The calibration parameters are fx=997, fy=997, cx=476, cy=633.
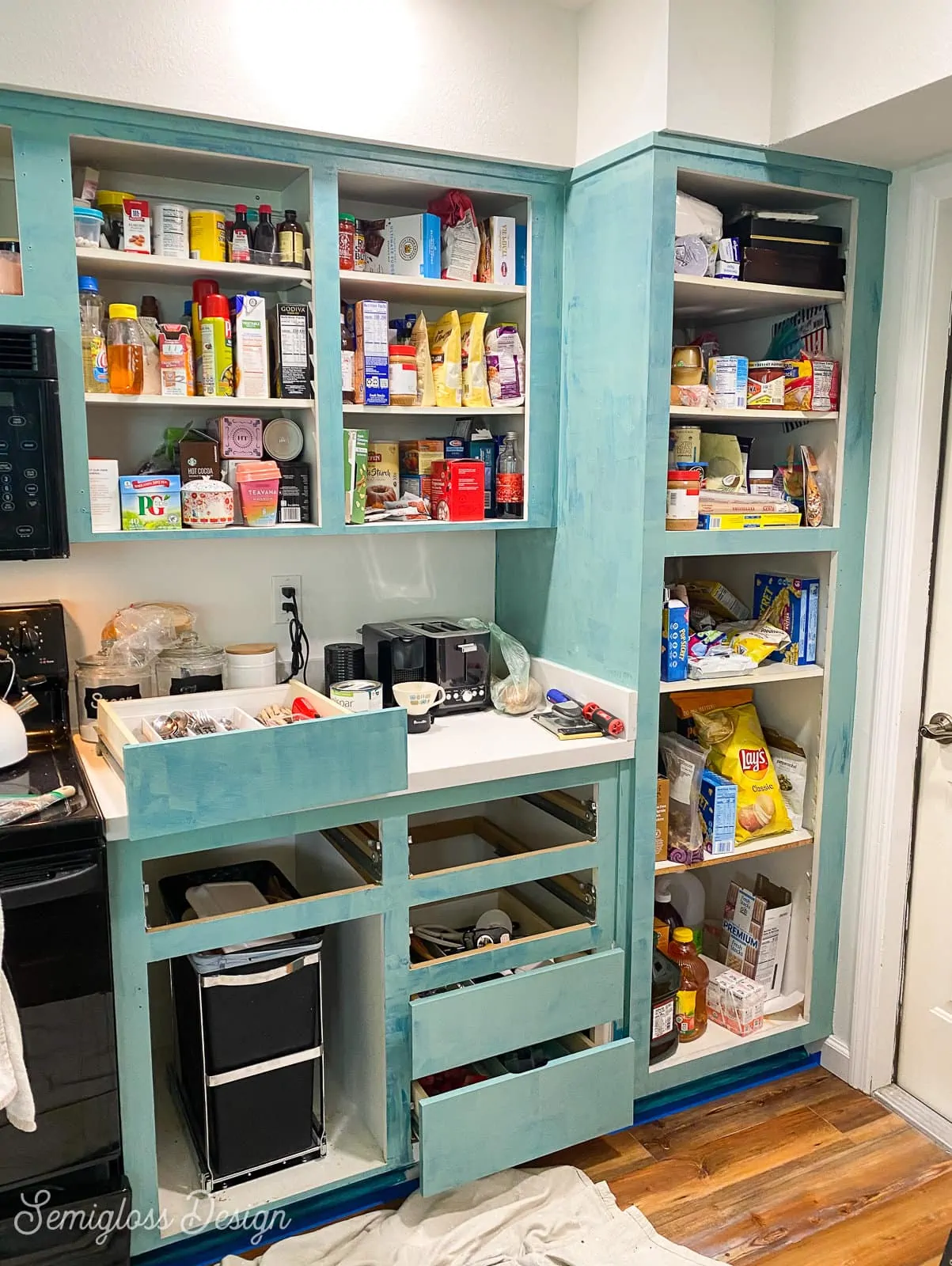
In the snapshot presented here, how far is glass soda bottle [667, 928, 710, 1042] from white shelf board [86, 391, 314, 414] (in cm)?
157

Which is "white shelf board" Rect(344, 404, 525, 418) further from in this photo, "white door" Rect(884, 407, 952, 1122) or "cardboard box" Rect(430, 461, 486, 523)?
"white door" Rect(884, 407, 952, 1122)

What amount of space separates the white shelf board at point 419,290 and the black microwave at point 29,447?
0.65 meters

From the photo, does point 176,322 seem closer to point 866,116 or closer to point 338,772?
point 338,772

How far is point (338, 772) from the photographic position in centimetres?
188

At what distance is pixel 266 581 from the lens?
2420 mm

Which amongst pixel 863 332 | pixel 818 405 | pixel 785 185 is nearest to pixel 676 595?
pixel 818 405

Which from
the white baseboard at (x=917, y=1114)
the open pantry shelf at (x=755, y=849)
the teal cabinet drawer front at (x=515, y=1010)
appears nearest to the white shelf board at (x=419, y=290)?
the open pantry shelf at (x=755, y=849)

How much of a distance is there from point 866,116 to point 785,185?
255mm

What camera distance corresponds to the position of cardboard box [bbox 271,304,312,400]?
2.10 meters

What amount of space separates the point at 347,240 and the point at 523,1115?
1898mm

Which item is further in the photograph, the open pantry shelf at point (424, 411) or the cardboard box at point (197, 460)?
the open pantry shelf at point (424, 411)

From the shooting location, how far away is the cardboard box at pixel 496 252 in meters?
2.28

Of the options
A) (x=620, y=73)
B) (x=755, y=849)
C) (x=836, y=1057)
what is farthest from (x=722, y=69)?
(x=836, y=1057)

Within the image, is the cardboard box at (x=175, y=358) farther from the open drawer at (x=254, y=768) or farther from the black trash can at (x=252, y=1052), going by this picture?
the black trash can at (x=252, y=1052)
